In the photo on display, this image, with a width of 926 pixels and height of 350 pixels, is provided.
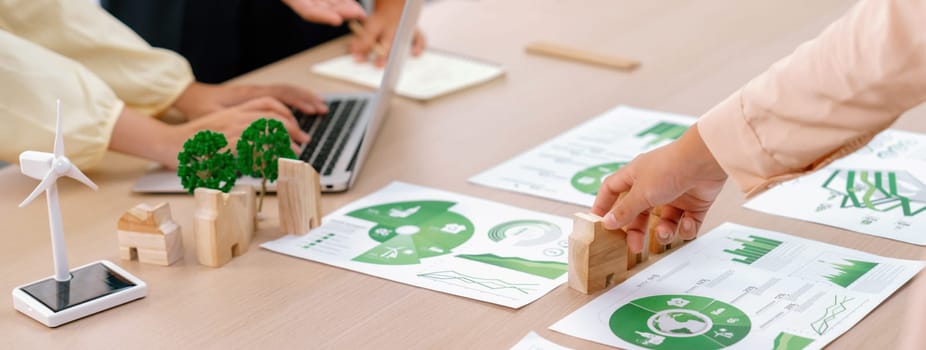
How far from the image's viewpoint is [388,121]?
4.83 ft

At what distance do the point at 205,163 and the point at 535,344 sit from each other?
38 centimetres

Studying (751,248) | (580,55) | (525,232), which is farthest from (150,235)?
(580,55)

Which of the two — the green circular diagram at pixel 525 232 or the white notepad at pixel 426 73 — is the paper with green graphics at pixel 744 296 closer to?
the green circular diagram at pixel 525 232

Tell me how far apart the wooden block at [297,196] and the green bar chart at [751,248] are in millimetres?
413

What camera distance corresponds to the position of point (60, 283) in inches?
38.5

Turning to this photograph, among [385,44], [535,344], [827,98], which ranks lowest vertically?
[535,344]

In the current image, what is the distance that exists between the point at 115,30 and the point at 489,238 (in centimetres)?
65

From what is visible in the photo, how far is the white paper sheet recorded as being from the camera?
34.5 inches

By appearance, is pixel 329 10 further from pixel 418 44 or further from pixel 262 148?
pixel 262 148

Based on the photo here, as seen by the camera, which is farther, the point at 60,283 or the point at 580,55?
the point at 580,55

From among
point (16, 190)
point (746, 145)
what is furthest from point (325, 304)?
point (16, 190)

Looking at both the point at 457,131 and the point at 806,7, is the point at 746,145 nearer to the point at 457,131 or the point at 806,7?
the point at 457,131

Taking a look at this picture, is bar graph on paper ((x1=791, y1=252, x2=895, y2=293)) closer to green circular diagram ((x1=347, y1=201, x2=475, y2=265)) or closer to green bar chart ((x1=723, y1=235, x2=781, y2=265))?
green bar chart ((x1=723, y1=235, x2=781, y2=265))

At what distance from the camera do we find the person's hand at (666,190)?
915mm
